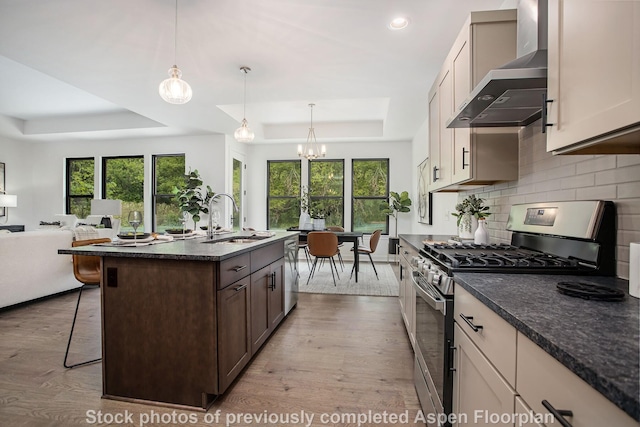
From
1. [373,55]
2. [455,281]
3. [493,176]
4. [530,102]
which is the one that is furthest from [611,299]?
[373,55]

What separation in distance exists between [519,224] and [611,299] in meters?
1.07

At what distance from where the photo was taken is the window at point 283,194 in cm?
713

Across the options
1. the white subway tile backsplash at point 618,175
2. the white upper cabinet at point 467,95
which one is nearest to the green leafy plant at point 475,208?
the white upper cabinet at point 467,95

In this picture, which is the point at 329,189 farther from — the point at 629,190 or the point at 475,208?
the point at 629,190

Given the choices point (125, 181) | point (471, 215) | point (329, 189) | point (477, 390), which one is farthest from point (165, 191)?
point (477, 390)

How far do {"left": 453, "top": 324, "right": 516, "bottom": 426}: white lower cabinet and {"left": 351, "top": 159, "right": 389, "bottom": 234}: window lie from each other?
567 centimetres

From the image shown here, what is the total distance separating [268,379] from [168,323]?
773mm

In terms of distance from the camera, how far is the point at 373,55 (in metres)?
2.93

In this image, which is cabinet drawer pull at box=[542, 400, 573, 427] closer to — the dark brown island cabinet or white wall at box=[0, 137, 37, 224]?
the dark brown island cabinet

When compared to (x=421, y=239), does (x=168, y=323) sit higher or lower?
lower

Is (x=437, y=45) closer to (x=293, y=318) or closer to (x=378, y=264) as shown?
(x=293, y=318)

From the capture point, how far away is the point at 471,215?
247 centimetres

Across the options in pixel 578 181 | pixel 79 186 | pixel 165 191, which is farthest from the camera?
pixel 79 186

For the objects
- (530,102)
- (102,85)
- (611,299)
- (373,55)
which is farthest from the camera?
(102,85)
